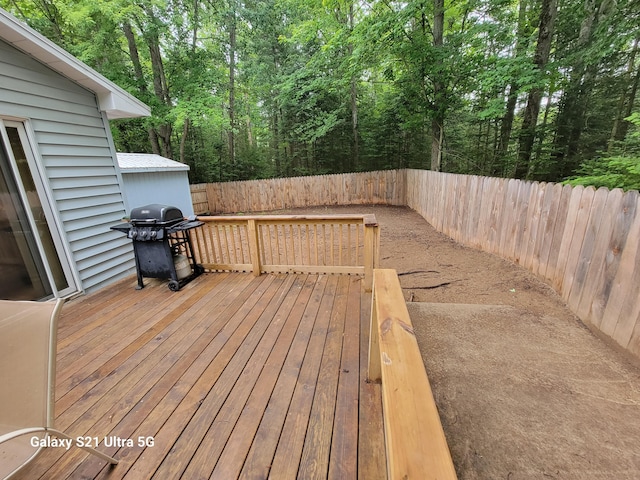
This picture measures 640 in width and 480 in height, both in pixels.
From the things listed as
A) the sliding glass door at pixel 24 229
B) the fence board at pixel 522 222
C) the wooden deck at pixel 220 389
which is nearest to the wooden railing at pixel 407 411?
the wooden deck at pixel 220 389

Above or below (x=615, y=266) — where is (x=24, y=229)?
above

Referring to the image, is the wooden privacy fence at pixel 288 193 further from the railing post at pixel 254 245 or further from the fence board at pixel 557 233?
the railing post at pixel 254 245

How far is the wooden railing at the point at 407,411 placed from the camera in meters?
0.65

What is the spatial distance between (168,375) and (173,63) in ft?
38.9

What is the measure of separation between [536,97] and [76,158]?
1031 centimetres

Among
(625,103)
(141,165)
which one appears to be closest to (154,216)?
(141,165)

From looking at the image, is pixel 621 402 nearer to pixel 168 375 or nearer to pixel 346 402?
pixel 346 402

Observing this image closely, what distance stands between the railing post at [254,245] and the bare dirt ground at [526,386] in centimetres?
202

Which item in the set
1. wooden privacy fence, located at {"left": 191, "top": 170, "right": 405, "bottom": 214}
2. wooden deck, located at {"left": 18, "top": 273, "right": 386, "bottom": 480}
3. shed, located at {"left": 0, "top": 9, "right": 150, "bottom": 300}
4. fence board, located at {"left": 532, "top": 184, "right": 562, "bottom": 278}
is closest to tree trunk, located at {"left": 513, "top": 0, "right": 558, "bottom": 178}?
wooden privacy fence, located at {"left": 191, "top": 170, "right": 405, "bottom": 214}

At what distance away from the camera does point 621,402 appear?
5.52 feet

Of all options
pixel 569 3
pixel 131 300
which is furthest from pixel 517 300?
pixel 569 3

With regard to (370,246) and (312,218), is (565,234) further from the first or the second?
(312,218)

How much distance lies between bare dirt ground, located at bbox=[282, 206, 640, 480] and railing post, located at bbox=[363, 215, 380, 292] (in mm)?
584

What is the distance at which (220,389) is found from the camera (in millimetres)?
1813
